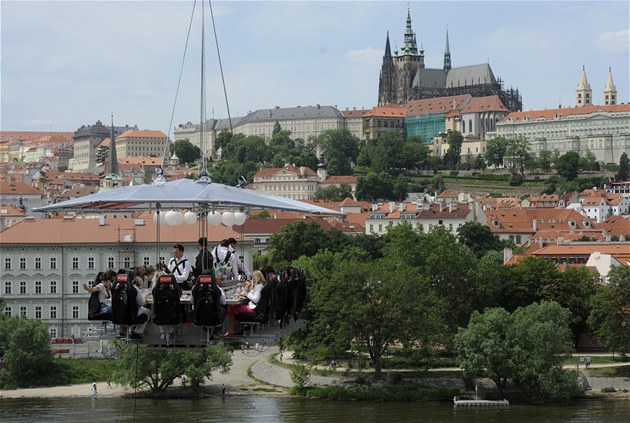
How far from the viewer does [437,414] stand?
123 ft

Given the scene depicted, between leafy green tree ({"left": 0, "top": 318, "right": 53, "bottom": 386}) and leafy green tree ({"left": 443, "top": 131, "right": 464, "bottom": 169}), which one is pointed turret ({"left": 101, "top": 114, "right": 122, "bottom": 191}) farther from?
leafy green tree ({"left": 0, "top": 318, "right": 53, "bottom": 386})

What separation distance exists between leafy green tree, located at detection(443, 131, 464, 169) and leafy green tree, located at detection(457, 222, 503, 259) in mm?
61585

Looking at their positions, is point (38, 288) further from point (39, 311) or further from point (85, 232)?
point (85, 232)

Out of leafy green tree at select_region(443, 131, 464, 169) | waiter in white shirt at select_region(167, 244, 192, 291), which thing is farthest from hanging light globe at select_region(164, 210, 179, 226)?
leafy green tree at select_region(443, 131, 464, 169)

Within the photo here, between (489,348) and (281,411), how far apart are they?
20.9 feet

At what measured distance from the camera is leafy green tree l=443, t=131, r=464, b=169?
147 m

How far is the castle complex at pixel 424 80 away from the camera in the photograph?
178375mm

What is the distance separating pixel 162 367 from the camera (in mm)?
40125

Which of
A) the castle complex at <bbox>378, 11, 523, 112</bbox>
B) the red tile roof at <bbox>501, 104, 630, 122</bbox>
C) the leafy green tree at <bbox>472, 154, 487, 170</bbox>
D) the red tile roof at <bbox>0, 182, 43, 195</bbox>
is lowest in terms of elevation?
the red tile roof at <bbox>0, 182, 43, 195</bbox>

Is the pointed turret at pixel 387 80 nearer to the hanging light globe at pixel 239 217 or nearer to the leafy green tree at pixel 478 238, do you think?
the leafy green tree at pixel 478 238

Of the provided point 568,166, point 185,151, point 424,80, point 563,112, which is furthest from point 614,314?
point 424,80

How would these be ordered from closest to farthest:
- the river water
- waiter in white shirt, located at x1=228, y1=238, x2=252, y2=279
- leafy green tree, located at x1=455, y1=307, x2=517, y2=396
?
waiter in white shirt, located at x1=228, y1=238, x2=252, y2=279, the river water, leafy green tree, located at x1=455, y1=307, x2=517, y2=396

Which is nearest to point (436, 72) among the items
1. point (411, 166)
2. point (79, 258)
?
point (411, 166)

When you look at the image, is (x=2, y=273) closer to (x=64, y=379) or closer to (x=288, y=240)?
(x=64, y=379)
